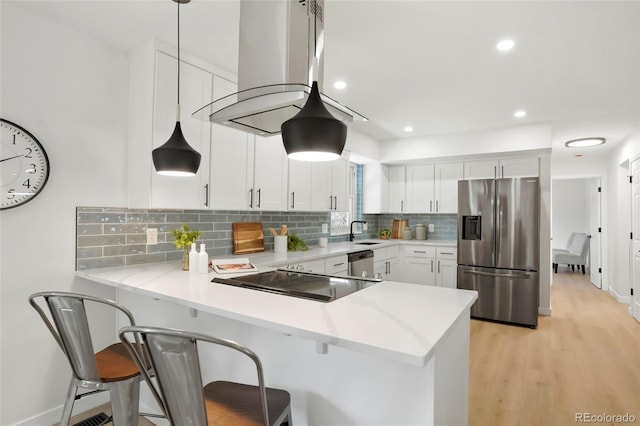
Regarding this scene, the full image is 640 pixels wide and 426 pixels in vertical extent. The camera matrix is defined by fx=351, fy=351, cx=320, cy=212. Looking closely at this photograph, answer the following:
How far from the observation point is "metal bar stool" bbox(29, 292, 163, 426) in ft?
4.71

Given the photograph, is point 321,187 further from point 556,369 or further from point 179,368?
point 179,368

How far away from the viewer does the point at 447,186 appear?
199 inches

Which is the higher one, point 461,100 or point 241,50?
point 461,100

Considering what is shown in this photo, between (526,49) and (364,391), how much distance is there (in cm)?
243

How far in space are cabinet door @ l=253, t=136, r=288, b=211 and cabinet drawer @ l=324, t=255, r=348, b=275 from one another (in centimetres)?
70

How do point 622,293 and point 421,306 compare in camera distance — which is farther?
point 622,293

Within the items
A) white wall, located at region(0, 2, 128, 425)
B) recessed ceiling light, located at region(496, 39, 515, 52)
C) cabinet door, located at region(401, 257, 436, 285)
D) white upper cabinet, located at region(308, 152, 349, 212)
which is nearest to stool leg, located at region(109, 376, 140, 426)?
white wall, located at region(0, 2, 128, 425)

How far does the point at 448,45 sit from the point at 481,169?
283 cm

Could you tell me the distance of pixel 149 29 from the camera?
7.32 ft

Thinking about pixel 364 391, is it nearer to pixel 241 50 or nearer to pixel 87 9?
pixel 241 50

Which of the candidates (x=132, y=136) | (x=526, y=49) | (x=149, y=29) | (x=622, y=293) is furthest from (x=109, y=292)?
(x=622, y=293)

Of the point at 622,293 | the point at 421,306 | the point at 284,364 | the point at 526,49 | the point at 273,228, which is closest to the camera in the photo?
the point at 421,306

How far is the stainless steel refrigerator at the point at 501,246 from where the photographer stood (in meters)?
4.11

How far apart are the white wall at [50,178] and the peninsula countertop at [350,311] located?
0.45 m
